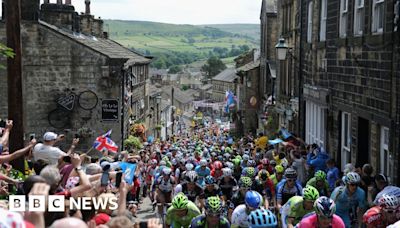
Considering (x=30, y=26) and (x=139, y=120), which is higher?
(x=30, y=26)

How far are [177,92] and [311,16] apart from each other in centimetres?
12258

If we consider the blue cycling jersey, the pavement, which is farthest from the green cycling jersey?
the pavement

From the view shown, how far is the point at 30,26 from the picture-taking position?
2961 cm

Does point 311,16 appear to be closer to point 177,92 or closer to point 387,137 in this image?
point 387,137

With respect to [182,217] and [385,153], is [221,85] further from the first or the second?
[182,217]

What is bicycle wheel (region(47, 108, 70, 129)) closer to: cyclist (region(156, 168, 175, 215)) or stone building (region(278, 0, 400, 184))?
stone building (region(278, 0, 400, 184))

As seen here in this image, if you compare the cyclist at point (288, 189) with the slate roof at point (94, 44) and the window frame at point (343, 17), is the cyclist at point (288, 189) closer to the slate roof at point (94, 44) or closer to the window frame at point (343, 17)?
the window frame at point (343, 17)

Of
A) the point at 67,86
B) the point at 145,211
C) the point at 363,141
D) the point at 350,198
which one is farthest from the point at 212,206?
the point at 67,86

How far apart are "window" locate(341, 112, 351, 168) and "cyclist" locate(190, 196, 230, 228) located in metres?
9.90

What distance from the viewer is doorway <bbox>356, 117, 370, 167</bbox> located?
16.9m

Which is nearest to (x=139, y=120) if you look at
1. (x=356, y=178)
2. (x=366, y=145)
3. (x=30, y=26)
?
(x=30, y=26)

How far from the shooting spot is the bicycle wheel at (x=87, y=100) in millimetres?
30266

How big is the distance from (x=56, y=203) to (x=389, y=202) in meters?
4.20

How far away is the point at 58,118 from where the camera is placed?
30375 millimetres
